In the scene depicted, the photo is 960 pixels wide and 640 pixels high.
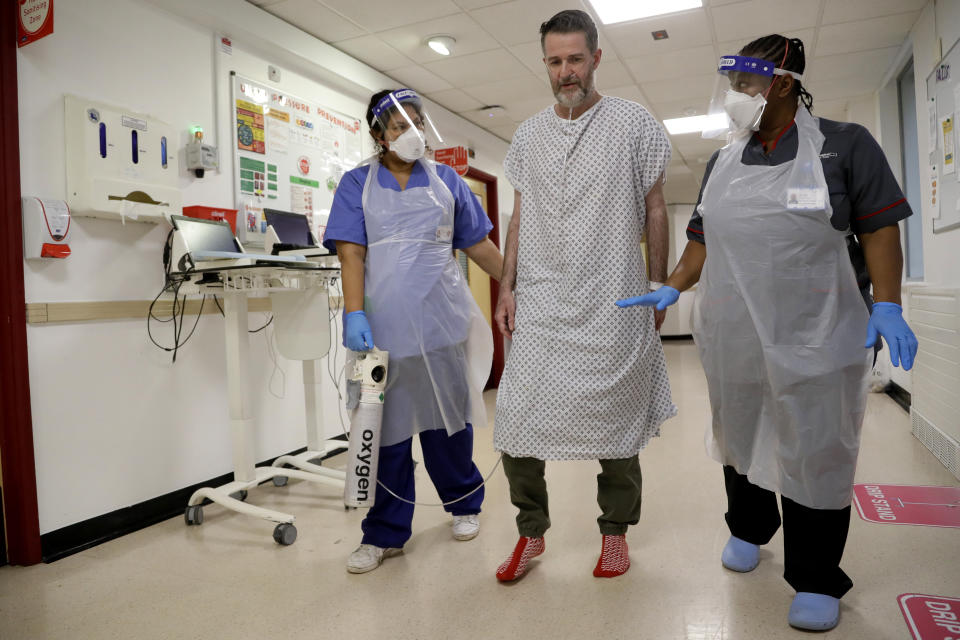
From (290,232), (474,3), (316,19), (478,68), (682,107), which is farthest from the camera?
(682,107)

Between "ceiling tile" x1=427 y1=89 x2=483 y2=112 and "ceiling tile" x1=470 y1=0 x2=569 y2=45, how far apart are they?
999 mm

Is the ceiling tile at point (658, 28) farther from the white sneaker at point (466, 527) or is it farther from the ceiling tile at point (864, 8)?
the white sneaker at point (466, 527)

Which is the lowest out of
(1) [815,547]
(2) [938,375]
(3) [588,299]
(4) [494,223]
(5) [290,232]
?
(1) [815,547]

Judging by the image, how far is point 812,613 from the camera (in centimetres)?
143

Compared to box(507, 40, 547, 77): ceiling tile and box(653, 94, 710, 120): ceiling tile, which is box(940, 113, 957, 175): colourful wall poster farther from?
box(653, 94, 710, 120): ceiling tile

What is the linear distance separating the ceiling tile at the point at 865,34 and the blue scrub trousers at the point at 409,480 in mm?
3226

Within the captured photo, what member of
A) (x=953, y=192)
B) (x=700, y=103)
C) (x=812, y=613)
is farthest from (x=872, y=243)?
(x=700, y=103)

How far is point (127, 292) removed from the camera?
2410mm

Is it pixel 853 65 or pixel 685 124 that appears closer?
pixel 853 65

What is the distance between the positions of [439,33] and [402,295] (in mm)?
2179

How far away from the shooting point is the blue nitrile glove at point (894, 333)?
4.38 feet

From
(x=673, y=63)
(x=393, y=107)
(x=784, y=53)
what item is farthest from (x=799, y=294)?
(x=673, y=63)

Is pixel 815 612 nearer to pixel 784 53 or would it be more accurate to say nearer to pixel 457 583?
pixel 457 583

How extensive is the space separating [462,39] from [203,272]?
210cm
